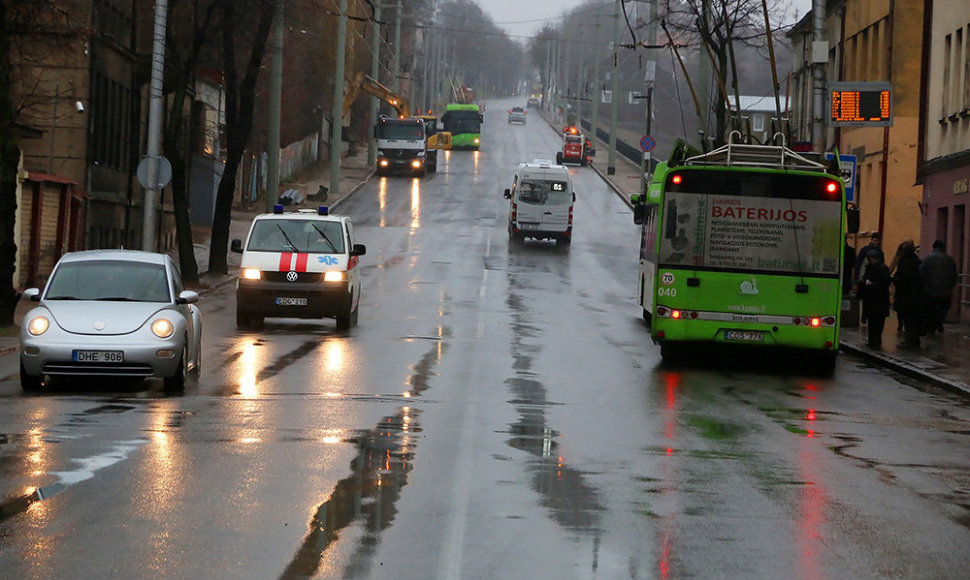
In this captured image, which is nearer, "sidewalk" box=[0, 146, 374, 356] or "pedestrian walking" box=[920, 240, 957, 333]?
"pedestrian walking" box=[920, 240, 957, 333]

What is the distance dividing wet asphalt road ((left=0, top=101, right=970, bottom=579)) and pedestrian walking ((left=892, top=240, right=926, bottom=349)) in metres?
2.03

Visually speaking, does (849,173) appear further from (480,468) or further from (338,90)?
(338,90)

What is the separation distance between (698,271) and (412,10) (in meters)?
121

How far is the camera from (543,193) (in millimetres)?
52812

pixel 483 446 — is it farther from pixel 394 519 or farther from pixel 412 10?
pixel 412 10

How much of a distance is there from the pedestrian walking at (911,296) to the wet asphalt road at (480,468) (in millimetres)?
2032

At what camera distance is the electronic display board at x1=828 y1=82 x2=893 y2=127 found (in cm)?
2812

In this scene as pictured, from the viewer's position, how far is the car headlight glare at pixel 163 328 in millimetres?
15984

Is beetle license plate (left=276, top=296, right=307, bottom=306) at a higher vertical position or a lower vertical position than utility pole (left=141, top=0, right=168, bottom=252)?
lower

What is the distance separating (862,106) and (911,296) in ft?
14.5

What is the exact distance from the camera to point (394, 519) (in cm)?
896

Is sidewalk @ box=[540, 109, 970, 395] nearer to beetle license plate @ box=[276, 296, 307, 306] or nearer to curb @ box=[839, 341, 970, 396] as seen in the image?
curb @ box=[839, 341, 970, 396]

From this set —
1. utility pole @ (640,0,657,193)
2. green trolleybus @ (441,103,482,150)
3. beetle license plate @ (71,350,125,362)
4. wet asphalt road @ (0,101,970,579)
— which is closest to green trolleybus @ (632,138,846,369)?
wet asphalt road @ (0,101,970,579)

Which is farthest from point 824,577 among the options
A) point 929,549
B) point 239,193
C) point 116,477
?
point 239,193
